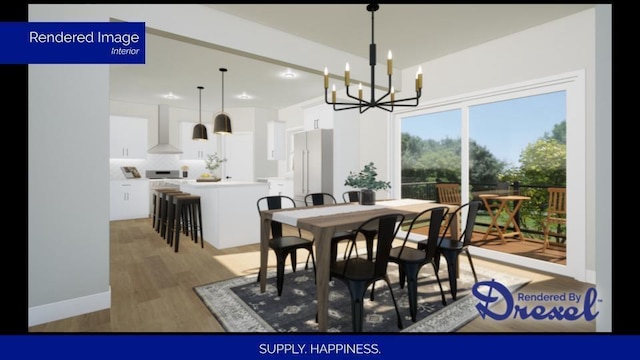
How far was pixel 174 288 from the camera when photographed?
2.86 m

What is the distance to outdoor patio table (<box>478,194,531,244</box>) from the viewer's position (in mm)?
3922

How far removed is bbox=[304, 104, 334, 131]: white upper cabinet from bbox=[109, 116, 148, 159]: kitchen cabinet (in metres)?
4.07

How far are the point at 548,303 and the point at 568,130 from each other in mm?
1768

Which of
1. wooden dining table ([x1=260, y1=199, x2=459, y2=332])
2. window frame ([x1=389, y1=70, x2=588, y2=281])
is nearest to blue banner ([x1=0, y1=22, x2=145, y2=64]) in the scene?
wooden dining table ([x1=260, y1=199, x2=459, y2=332])

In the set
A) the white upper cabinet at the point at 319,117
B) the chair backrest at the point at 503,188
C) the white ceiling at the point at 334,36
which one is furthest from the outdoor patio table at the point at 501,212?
the white upper cabinet at the point at 319,117

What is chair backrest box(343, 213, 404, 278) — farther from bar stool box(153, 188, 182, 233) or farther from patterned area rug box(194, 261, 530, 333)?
bar stool box(153, 188, 182, 233)

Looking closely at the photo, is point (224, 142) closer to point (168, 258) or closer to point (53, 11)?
point (168, 258)

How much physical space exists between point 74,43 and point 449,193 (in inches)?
169

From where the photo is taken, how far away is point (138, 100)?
6816 millimetres

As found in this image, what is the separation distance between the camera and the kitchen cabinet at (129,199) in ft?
21.6

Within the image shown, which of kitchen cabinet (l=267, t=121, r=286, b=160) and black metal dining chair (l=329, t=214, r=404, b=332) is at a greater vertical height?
kitchen cabinet (l=267, t=121, r=286, b=160)

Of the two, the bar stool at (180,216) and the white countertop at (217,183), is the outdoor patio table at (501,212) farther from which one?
the bar stool at (180,216)
